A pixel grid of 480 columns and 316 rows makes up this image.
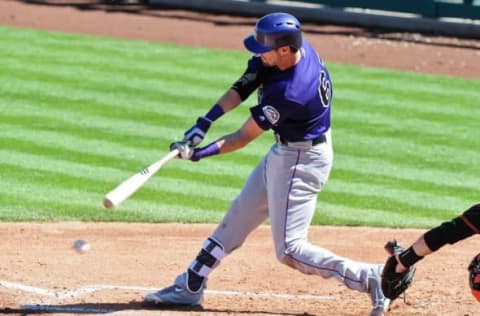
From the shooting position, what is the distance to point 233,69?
1583 centimetres

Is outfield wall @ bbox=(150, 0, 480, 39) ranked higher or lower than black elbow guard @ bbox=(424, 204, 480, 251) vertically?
lower

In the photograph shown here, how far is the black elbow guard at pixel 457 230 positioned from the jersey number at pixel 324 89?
98cm

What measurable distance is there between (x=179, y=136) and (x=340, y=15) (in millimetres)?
8753

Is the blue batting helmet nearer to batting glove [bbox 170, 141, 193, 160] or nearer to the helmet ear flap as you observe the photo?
batting glove [bbox 170, 141, 193, 160]

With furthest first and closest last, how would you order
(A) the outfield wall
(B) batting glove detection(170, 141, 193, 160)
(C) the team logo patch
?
(A) the outfield wall < (B) batting glove detection(170, 141, 193, 160) < (C) the team logo patch

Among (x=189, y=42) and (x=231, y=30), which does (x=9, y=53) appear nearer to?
(x=189, y=42)

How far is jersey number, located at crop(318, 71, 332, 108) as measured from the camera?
648 cm

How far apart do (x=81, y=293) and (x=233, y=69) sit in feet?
29.1

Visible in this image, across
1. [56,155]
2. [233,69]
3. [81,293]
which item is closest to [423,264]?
[81,293]

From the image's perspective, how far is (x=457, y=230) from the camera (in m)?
6.22

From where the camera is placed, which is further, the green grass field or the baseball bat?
the green grass field

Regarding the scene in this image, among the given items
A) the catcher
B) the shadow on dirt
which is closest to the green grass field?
the shadow on dirt

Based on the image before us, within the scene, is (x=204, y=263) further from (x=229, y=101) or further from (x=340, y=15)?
(x=340, y=15)

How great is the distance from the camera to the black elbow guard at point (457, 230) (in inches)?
243
